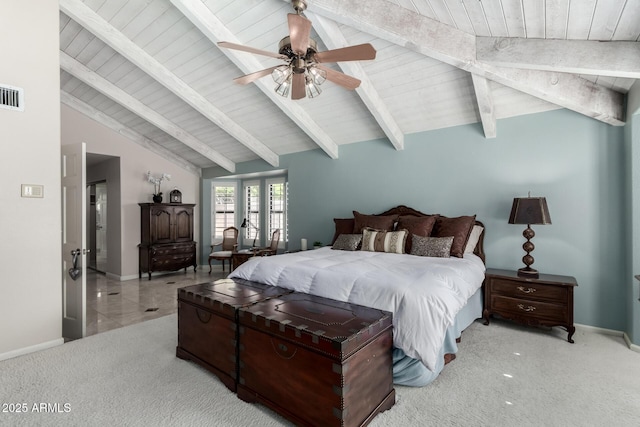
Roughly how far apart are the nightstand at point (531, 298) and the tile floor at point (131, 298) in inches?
154

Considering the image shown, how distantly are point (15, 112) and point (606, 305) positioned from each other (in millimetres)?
5984

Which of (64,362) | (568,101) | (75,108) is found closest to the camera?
(64,362)

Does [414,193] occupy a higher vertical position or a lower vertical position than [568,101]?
lower

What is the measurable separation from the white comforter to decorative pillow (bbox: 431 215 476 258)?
0.67 feet

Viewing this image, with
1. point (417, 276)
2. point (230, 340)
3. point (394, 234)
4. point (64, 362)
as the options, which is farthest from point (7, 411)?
point (394, 234)

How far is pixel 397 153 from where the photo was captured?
15.3 ft

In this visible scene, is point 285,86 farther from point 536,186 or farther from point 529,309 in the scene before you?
point 529,309

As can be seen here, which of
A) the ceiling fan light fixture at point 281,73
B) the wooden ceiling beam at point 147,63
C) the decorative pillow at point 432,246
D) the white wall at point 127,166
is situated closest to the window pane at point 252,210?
the white wall at point 127,166

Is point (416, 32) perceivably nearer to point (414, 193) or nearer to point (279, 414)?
point (414, 193)

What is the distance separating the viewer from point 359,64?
345 cm

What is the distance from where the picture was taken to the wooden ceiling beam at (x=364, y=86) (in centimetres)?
288

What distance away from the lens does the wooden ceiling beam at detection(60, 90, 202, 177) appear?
5.55m

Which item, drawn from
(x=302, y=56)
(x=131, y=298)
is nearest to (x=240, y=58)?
(x=302, y=56)

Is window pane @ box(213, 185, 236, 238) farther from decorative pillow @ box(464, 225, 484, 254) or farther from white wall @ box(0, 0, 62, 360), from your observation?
decorative pillow @ box(464, 225, 484, 254)
